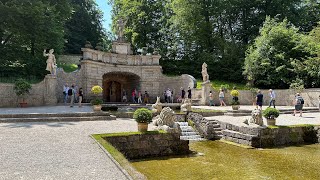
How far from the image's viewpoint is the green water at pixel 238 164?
7.74 metres

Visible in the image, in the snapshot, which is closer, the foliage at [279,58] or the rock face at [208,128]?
the rock face at [208,128]

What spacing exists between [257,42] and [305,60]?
209 inches

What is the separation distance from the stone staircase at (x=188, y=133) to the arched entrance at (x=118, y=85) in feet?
49.6

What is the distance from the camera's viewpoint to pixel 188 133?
13836mm

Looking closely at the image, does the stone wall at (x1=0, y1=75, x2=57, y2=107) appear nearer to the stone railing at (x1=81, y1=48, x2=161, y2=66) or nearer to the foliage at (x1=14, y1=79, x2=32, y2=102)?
the foliage at (x1=14, y1=79, x2=32, y2=102)

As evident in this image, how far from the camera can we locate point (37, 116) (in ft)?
46.0

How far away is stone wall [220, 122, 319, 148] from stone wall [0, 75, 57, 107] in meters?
13.2

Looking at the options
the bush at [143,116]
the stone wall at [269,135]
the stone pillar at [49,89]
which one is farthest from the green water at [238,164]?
the stone pillar at [49,89]

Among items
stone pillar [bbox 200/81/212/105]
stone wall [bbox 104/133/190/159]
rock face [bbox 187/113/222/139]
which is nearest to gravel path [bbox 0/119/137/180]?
stone wall [bbox 104/133/190/159]

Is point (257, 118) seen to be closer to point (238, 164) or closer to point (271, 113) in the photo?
point (271, 113)

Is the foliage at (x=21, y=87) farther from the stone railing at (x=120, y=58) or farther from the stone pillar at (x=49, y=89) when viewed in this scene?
the stone railing at (x=120, y=58)

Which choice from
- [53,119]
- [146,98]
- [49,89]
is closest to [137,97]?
[146,98]

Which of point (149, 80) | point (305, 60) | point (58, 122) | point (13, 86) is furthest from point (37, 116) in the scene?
point (305, 60)

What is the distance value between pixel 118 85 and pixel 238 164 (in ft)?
74.6
